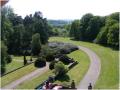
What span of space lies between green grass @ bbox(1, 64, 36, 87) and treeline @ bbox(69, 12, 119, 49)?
86.9ft

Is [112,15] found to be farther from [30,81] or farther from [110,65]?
[30,81]

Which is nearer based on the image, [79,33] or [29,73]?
[29,73]

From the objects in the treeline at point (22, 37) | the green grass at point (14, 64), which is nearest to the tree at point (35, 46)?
the treeline at point (22, 37)

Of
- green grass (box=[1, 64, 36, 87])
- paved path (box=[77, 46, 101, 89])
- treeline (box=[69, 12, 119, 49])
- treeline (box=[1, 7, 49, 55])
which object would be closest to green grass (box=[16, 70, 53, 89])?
green grass (box=[1, 64, 36, 87])

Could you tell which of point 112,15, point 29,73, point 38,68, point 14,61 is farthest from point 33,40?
point 112,15

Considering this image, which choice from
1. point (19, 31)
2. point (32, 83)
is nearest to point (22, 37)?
point (19, 31)

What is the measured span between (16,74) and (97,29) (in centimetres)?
4377

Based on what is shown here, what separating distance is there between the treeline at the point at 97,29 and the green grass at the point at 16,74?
26480mm

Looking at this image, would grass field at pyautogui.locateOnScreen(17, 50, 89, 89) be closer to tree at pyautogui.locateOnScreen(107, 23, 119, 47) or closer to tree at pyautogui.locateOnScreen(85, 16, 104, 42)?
tree at pyautogui.locateOnScreen(107, 23, 119, 47)

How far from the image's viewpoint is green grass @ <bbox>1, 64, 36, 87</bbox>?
30625 millimetres

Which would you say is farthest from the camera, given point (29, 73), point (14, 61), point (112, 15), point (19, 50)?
point (112, 15)

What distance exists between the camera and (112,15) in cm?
6950

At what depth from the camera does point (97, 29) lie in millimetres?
74750

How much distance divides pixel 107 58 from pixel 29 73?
16.3 meters
